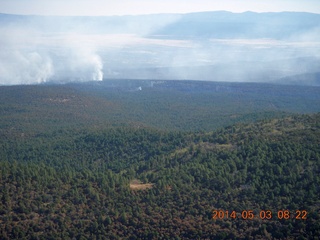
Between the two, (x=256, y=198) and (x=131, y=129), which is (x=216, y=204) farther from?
(x=131, y=129)

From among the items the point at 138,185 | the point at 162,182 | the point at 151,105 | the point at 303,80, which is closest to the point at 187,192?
the point at 162,182

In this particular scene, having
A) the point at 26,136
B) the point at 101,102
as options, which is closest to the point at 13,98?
the point at 101,102

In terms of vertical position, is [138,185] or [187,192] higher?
[187,192]

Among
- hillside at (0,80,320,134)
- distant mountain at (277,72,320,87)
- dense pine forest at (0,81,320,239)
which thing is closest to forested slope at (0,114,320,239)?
dense pine forest at (0,81,320,239)

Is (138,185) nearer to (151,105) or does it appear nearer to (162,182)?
(162,182)

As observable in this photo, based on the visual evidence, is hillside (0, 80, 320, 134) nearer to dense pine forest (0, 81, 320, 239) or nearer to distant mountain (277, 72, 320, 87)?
dense pine forest (0, 81, 320, 239)
